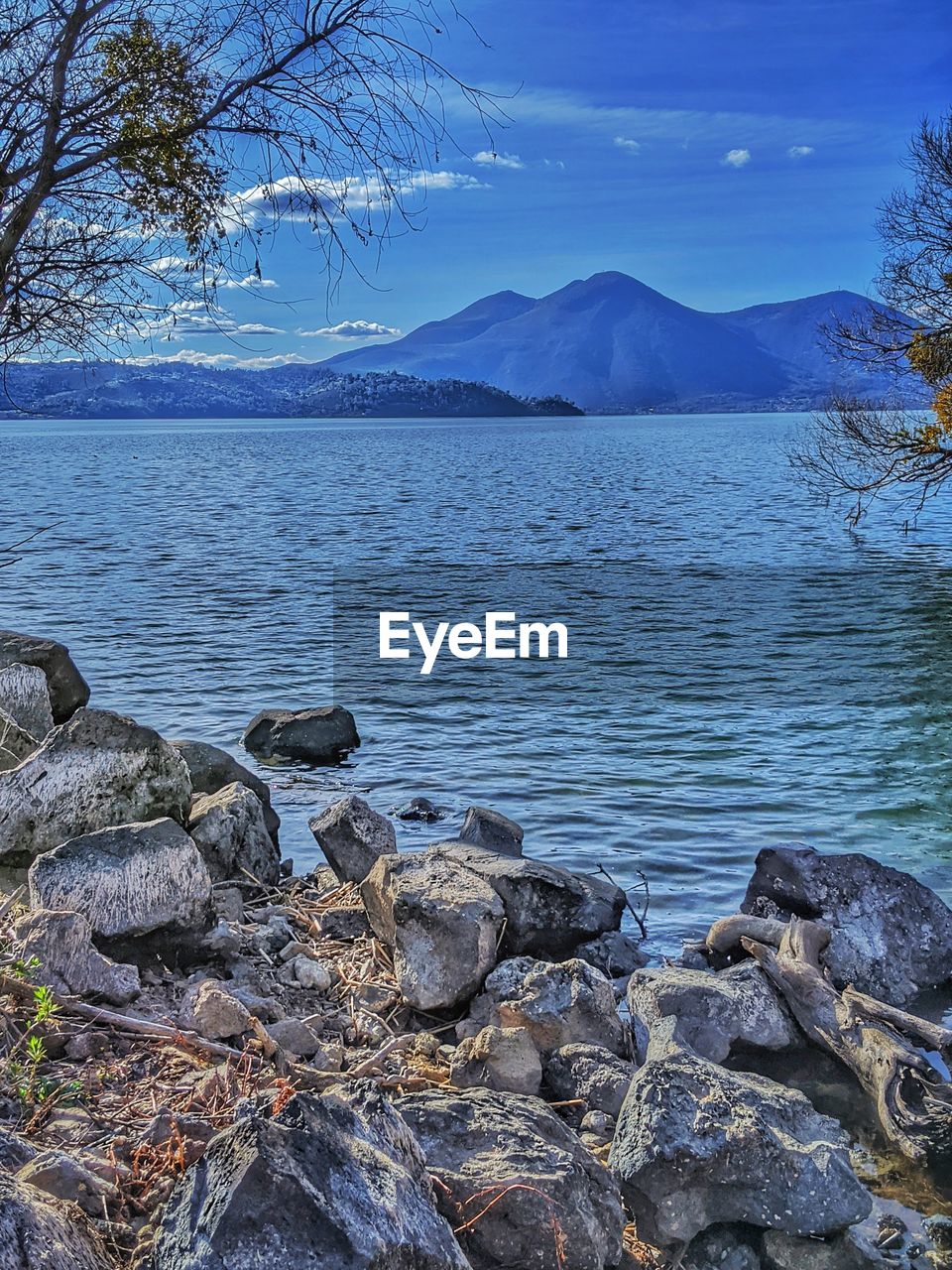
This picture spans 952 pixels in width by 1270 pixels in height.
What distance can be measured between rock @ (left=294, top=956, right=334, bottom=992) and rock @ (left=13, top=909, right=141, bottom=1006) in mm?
1501

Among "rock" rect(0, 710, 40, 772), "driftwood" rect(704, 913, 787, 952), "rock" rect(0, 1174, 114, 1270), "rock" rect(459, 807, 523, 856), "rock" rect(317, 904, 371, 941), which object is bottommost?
"driftwood" rect(704, 913, 787, 952)

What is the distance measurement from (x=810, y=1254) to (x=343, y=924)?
181 inches

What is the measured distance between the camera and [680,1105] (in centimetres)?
573

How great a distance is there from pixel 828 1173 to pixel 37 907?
15.9 ft

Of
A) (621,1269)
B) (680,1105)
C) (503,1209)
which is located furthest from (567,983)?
(503,1209)

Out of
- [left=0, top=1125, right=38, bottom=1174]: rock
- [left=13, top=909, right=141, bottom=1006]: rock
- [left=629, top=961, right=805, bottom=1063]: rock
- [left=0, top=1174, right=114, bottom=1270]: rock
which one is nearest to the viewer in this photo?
[left=0, top=1174, right=114, bottom=1270]: rock

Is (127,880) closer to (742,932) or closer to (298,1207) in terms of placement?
(298,1207)

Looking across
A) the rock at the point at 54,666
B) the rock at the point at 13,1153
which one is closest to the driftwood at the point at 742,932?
the rock at the point at 13,1153

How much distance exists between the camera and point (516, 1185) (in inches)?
187

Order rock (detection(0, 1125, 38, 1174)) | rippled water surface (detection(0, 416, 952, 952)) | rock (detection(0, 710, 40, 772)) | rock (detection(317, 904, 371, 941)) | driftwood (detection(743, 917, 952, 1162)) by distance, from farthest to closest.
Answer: rippled water surface (detection(0, 416, 952, 952)), rock (detection(0, 710, 40, 772)), rock (detection(317, 904, 371, 941)), driftwood (detection(743, 917, 952, 1162)), rock (detection(0, 1125, 38, 1174))

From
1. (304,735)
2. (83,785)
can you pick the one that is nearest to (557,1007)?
(83,785)

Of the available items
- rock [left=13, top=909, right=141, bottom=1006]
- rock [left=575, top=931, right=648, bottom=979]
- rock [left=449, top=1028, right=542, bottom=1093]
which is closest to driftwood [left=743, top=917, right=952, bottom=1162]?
rock [left=575, top=931, right=648, bottom=979]

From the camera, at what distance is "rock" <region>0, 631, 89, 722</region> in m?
16.1

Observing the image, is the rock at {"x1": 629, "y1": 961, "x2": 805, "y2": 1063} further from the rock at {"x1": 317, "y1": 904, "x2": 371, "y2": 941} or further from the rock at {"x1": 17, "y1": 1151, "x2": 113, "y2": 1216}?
the rock at {"x1": 17, "y1": 1151, "x2": 113, "y2": 1216}
